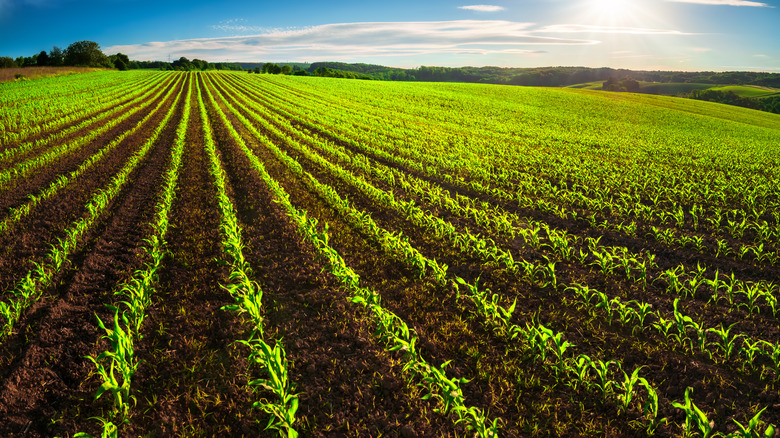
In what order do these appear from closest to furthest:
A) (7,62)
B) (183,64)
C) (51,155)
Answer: (51,155) < (7,62) < (183,64)

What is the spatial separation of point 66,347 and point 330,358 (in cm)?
346

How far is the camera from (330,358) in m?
4.61

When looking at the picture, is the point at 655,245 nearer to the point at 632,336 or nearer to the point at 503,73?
the point at 632,336

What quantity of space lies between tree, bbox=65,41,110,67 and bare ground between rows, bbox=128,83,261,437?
118 m

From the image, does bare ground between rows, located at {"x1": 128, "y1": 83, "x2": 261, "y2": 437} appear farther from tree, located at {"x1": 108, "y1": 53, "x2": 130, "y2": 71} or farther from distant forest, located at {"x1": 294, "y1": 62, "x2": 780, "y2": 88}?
tree, located at {"x1": 108, "y1": 53, "x2": 130, "y2": 71}

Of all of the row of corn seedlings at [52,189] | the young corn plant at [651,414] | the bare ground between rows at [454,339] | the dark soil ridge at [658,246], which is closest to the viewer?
the young corn plant at [651,414]

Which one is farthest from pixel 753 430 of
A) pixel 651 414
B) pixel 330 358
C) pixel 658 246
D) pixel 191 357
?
pixel 191 357

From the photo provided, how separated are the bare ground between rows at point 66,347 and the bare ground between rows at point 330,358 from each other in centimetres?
215

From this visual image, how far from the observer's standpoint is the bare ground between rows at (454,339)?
3.96m

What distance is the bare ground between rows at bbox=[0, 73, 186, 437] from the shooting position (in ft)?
12.0

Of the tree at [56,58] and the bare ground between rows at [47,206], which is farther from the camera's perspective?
the tree at [56,58]

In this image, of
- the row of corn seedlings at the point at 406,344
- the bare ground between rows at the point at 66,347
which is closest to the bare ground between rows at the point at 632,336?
the row of corn seedlings at the point at 406,344

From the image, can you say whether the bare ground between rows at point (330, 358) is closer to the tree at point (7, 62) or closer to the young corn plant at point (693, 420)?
the young corn plant at point (693, 420)

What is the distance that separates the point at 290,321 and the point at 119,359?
208cm
